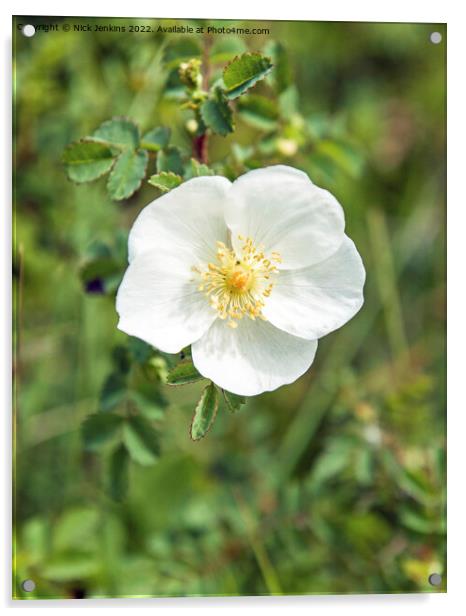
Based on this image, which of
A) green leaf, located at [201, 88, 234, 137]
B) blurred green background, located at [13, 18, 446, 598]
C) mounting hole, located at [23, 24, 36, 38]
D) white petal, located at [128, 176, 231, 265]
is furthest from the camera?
blurred green background, located at [13, 18, 446, 598]

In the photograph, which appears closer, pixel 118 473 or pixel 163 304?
pixel 163 304

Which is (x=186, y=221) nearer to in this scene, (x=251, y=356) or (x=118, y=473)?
(x=251, y=356)

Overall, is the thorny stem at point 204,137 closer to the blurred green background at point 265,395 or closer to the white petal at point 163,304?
the blurred green background at point 265,395

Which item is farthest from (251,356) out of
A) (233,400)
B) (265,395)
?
(265,395)

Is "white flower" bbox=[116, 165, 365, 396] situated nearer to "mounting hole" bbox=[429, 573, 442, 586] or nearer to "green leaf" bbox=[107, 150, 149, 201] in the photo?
"green leaf" bbox=[107, 150, 149, 201]

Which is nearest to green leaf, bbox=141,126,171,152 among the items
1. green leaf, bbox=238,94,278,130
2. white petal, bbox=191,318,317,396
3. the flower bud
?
the flower bud

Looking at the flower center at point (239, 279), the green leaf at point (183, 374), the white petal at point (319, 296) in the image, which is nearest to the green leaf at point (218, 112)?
the flower center at point (239, 279)
